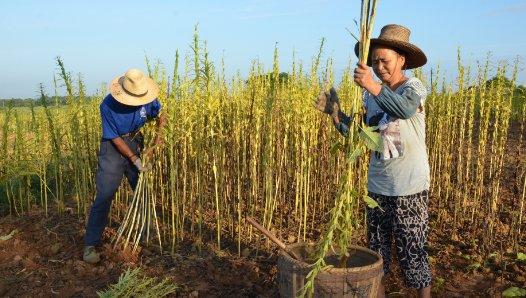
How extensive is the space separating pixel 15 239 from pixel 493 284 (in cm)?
458

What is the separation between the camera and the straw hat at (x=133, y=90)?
416 cm

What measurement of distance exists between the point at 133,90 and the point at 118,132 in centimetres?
44

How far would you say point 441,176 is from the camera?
604 cm

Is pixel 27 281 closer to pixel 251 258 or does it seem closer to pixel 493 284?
pixel 251 258

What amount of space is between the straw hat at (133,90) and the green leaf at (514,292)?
3.29m

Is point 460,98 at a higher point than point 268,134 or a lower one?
higher

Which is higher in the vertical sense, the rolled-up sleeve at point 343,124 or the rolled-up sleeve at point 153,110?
the rolled-up sleeve at point 153,110

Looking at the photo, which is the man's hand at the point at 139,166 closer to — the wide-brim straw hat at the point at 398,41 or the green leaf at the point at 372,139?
the wide-brim straw hat at the point at 398,41

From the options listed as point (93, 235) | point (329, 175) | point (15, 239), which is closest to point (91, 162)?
point (15, 239)

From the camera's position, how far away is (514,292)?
3684 mm

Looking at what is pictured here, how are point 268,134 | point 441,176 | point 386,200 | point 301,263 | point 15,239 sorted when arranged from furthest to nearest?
1. point 441,176
2. point 15,239
3. point 268,134
4. point 386,200
5. point 301,263

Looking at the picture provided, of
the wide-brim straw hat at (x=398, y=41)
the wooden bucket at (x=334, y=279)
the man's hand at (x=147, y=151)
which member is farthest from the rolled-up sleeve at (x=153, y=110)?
the wooden bucket at (x=334, y=279)

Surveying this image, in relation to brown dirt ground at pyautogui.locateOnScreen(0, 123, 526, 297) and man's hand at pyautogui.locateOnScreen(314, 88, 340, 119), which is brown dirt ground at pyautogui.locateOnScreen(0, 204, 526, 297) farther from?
man's hand at pyautogui.locateOnScreen(314, 88, 340, 119)

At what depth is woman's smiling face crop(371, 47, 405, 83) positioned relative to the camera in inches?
112
